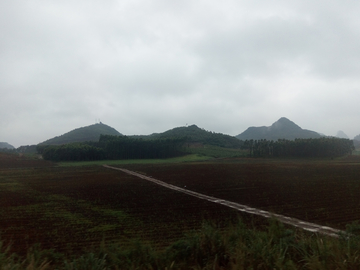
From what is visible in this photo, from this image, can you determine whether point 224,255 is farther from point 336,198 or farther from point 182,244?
point 336,198

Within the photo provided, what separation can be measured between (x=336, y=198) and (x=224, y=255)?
58.0 feet

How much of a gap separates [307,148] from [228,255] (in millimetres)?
88884

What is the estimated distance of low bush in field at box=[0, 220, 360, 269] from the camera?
14.6 ft

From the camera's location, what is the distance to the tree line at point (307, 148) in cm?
8369

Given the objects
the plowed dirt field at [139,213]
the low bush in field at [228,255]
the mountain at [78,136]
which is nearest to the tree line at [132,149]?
the mountain at [78,136]

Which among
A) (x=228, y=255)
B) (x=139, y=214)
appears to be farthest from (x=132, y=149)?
(x=228, y=255)

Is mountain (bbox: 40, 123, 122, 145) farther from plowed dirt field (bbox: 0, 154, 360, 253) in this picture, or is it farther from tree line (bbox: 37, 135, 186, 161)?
plowed dirt field (bbox: 0, 154, 360, 253)

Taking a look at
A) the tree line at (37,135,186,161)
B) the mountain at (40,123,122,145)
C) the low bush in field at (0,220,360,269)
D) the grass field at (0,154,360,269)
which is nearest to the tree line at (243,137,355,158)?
the tree line at (37,135,186,161)

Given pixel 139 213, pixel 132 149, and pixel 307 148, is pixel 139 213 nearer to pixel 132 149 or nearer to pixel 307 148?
pixel 307 148

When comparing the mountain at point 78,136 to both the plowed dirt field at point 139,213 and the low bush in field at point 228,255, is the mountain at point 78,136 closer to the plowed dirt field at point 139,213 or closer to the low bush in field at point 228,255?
the plowed dirt field at point 139,213

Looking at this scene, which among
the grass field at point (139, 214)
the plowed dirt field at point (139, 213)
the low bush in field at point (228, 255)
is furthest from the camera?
A: the plowed dirt field at point (139, 213)

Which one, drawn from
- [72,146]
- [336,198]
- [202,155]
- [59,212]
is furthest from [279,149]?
[59,212]

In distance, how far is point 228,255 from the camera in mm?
5230

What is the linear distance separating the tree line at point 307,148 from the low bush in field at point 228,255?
8660cm
